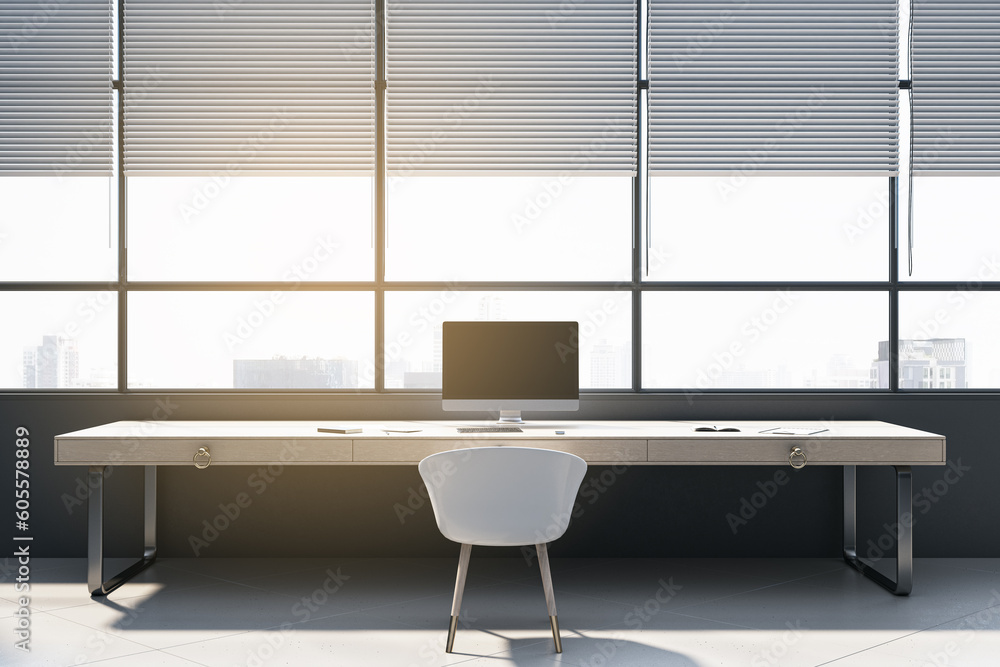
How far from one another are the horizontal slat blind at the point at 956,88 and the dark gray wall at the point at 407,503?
1.21 metres

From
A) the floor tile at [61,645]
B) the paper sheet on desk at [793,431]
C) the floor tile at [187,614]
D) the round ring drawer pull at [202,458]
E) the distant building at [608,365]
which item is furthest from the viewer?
the distant building at [608,365]

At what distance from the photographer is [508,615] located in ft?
9.66

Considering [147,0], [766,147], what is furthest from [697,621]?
[147,0]

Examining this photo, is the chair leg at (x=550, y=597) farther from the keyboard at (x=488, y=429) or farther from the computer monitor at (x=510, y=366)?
the computer monitor at (x=510, y=366)

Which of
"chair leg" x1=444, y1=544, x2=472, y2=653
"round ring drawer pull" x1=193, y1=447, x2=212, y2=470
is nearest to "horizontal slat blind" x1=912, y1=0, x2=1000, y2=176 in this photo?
"chair leg" x1=444, y1=544, x2=472, y2=653

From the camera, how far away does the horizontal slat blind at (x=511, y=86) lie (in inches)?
153

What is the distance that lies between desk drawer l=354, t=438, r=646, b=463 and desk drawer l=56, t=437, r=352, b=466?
10cm

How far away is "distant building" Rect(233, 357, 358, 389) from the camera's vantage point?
3887 mm

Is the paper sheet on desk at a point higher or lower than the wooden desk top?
higher

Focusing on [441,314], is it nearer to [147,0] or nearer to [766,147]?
[766,147]

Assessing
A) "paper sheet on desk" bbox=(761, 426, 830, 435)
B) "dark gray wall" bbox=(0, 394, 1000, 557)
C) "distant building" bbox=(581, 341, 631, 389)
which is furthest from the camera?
"distant building" bbox=(581, 341, 631, 389)

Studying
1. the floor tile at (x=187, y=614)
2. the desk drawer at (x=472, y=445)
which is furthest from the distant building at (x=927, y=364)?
the floor tile at (x=187, y=614)

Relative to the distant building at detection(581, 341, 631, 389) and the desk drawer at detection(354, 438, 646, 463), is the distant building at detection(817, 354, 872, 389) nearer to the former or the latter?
the distant building at detection(581, 341, 631, 389)

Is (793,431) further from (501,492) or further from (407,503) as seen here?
(407,503)
